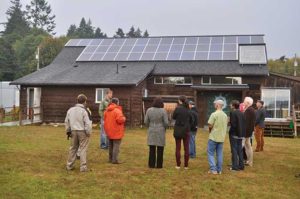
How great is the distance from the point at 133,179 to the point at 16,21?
96388mm

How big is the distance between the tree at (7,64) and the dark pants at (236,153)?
46.1 metres

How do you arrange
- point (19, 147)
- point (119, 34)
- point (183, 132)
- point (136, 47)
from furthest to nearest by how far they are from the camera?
point (119, 34) < point (136, 47) < point (19, 147) < point (183, 132)

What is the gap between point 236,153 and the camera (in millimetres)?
9641

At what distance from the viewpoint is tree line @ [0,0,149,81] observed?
170 feet

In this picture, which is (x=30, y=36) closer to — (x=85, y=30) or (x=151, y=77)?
(x=85, y=30)

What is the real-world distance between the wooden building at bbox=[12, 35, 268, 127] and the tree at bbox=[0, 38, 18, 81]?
23931 mm

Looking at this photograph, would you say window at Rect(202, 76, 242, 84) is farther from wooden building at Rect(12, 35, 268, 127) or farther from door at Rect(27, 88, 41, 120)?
door at Rect(27, 88, 41, 120)

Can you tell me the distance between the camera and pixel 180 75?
1005 inches

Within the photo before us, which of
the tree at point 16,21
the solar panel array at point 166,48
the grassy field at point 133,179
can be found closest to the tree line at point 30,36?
the tree at point 16,21

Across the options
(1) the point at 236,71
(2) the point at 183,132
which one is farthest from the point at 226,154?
(1) the point at 236,71

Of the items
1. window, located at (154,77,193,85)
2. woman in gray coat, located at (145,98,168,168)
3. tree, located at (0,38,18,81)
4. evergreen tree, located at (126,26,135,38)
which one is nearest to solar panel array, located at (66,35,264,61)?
window, located at (154,77,193,85)

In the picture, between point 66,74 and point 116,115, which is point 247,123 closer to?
point 116,115

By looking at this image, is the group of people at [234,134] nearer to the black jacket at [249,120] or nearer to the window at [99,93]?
the black jacket at [249,120]

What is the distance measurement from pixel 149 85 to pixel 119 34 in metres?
64.3
